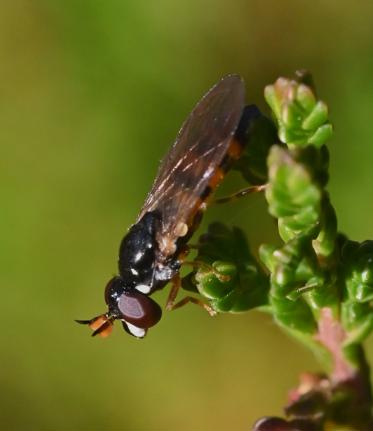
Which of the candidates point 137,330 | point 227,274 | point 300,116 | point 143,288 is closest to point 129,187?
point 143,288

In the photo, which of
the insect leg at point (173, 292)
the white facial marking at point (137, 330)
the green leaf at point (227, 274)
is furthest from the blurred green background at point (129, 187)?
the green leaf at point (227, 274)

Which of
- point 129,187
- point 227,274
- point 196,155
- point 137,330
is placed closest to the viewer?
point 227,274

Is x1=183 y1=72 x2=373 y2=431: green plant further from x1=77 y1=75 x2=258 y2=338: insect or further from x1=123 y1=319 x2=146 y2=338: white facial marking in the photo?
x1=123 y1=319 x2=146 y2=338: white facial marking

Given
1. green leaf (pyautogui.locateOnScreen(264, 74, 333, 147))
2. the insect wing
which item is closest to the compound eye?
the insect wing

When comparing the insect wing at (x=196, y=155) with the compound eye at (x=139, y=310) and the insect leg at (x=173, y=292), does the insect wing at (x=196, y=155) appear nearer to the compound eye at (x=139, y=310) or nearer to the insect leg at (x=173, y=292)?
the insect leg at (x=173, y=292)

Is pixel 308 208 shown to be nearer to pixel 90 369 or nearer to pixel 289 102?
pixel 289 102

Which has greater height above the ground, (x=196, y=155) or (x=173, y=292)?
(x=196, y=155)

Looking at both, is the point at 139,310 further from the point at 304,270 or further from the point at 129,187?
the point at 129,187
